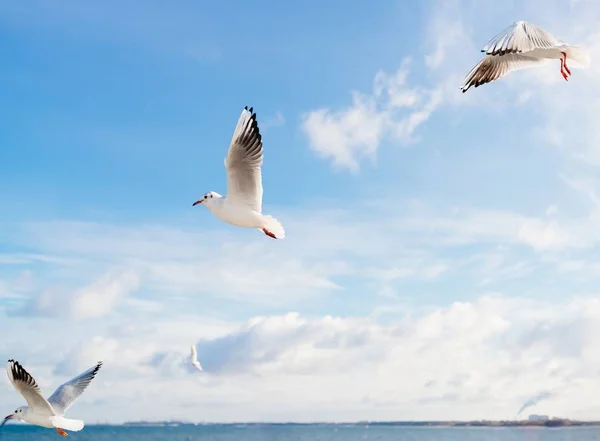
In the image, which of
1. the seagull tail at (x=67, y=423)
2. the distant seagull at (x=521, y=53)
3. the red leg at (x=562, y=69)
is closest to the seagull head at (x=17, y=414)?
the seagull tail at (x=67, y=423)

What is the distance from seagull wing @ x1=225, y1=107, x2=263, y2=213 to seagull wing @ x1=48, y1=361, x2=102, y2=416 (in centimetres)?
477

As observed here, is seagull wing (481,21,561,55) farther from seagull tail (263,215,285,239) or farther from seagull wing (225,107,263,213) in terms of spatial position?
seagull tail (263,215,285,239)

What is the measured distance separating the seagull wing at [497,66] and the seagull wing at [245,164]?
3159 millimetres

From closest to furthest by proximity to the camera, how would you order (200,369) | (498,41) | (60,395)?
(498,41) < (60,395) < (200,369)

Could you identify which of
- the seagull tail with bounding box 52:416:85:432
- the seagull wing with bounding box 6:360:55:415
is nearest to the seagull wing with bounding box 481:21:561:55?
the seagull wing with bounding box 6:360:55:415

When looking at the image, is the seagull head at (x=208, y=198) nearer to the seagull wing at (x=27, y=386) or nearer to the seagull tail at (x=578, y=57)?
the seagull wing at (x=27, y=386)

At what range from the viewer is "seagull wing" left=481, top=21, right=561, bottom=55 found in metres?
8.23

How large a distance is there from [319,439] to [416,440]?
1348 centimetres

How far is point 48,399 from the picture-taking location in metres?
12.8

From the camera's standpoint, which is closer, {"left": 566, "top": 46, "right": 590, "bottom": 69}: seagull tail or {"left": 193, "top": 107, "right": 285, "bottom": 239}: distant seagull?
{"left": 566, "top": 46, "right": 590, "bottom": 69}: seagull tail

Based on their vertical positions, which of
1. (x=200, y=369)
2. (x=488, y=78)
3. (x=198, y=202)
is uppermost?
(x=488, y=78)

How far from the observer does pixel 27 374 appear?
11.3 m

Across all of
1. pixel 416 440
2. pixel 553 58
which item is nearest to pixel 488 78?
pixel 553 58

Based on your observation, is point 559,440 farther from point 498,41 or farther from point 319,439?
point 498,41
